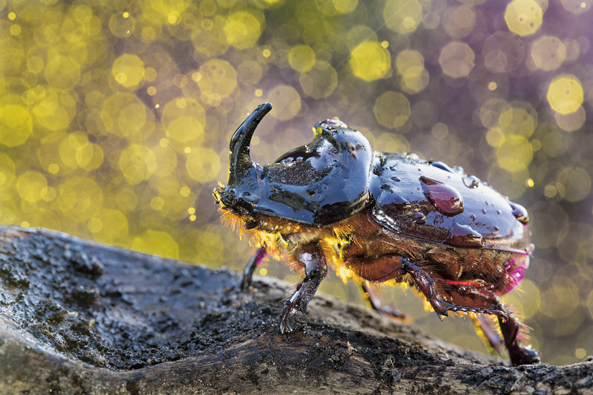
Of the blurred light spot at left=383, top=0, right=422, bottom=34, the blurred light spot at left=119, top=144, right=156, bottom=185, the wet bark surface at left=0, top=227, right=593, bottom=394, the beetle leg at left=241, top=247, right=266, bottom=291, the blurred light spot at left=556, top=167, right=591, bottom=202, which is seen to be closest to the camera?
the wet bark surface at left=0, top=227, right=593, bottom=394

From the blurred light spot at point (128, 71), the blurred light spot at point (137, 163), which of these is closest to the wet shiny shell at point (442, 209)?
the blurred light spot at point (128, 71)

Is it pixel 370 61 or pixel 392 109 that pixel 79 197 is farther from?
pixel 392 109

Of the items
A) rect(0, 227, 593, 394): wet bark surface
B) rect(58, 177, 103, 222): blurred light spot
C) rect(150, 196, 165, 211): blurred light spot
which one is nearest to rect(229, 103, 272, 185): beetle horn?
rect(0, 227, 593, 394): wet bark surface

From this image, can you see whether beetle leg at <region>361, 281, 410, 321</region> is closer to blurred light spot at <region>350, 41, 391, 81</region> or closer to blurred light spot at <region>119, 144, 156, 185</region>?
blurred light spot at <region>350, 41, 391, 81</region>

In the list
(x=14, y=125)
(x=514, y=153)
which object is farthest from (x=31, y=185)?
(x=514, y=153)

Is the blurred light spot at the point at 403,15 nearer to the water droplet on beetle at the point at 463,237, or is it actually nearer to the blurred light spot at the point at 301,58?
the blurred light spot at the point at 301,58

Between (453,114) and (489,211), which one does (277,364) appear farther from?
(453,114)
